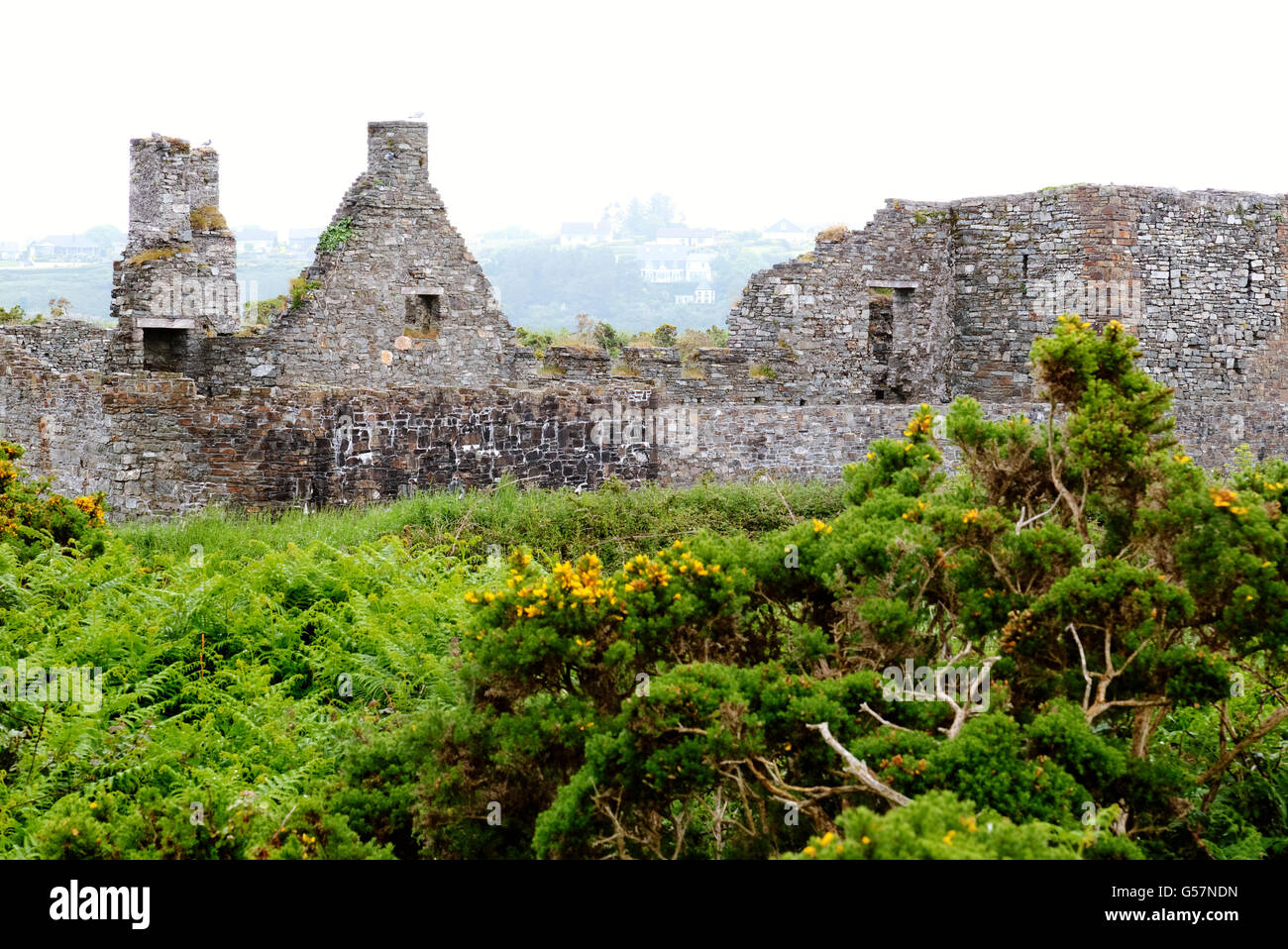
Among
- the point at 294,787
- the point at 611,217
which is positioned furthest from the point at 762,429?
the point at 611,217

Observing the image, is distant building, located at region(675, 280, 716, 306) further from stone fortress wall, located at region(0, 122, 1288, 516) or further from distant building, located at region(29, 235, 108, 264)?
stone fortress wall, located at region(0, 122, 1288, 516)

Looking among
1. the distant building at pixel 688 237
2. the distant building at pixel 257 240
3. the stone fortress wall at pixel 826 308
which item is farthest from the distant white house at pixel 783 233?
the stone fortress wall at pixel 826 308

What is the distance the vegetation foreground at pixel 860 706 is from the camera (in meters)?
5.90

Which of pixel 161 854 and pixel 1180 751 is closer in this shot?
pixel 161 854

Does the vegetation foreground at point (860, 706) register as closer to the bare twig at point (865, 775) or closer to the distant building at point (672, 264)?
the bare twig at point (865, 775)

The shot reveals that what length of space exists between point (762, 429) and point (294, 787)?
1160 cm

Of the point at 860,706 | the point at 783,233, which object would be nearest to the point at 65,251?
the point at 783,233

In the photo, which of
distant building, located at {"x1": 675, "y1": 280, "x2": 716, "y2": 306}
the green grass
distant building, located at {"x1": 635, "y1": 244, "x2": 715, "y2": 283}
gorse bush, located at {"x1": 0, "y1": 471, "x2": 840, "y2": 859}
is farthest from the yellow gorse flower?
distant building, located at {"x1": 635, "y1": 244, "x2": 715, "y2": 283}

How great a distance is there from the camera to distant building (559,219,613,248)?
89650 millimetres

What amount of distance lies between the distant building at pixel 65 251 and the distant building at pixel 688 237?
1351 inches

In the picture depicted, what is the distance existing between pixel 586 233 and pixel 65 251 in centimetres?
3494

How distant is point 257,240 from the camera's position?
8119 cm

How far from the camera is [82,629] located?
10266mm
